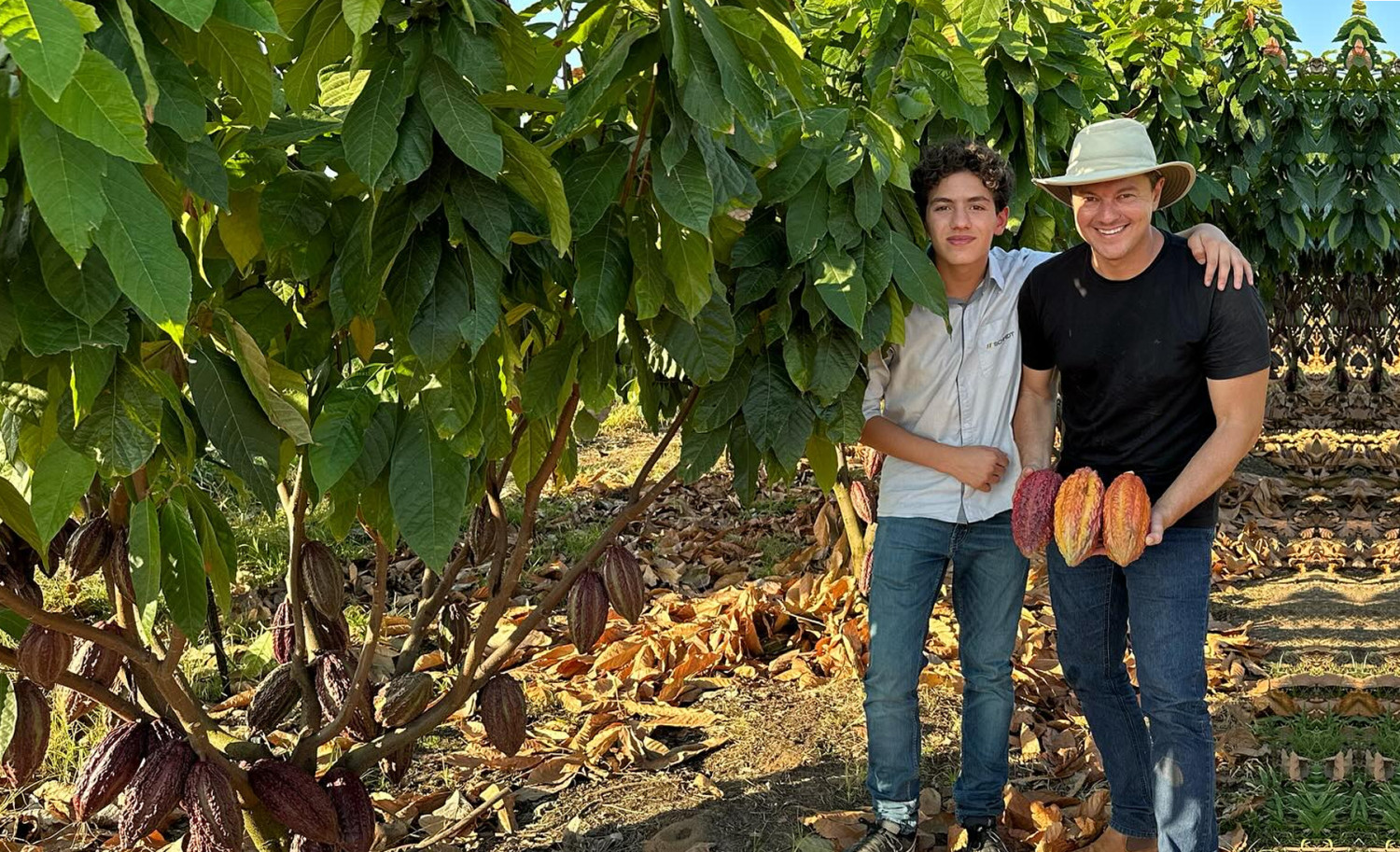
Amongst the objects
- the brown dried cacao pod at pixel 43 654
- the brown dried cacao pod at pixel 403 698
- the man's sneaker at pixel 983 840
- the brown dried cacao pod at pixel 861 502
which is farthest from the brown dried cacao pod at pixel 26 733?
the brown dried cacao pod at pixel 861 502

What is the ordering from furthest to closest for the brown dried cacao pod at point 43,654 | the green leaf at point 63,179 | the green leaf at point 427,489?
the brown dried cacao pod at point 43,654
the green leaf at point 427,489
the green leaf at point 63,179

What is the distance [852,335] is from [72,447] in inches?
47.9

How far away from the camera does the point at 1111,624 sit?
2.50 metres

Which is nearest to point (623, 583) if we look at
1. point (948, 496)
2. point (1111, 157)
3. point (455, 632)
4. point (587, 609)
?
point (587, 609)

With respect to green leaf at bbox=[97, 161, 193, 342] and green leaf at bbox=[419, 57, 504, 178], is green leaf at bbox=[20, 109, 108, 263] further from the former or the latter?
green leaf at bbox=[419, 57, 504, 178]

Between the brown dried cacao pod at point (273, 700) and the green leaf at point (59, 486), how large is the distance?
3.13ft

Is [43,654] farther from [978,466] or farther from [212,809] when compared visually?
[978,466]

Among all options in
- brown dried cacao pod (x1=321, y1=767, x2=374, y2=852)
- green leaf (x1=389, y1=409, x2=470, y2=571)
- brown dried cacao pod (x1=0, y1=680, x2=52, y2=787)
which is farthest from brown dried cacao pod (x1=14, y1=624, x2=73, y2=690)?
green leaf (x1=389, y1=409, x2=470, y2=571)

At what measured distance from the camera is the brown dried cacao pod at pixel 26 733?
1.89 m

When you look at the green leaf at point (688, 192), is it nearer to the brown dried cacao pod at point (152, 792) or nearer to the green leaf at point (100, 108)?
the green leaf at point (100, 108)

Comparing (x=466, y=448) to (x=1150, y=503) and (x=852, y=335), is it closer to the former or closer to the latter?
(x=852, y=335)

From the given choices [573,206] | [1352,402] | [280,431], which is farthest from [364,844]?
[1352,402]

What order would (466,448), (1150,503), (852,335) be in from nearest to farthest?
1. (466,448)
2. (852,335)
3. (1150,503)

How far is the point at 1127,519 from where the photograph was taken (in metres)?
2.17
